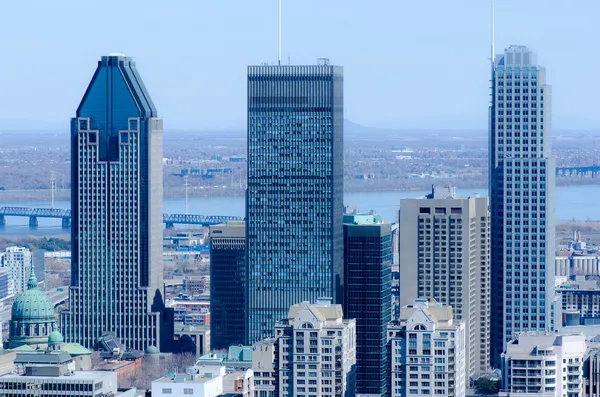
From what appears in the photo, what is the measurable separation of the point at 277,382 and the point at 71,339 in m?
30.6

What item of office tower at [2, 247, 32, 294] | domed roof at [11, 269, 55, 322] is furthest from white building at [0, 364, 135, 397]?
office tower at [2, 247, 32, 294]

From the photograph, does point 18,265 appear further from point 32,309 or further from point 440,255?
point 440,255

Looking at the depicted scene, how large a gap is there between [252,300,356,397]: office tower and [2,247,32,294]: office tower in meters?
58.4

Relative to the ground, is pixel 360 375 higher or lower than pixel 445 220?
lower

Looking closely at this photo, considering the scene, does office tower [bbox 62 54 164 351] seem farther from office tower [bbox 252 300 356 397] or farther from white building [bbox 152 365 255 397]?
office tower [bbox 252 300 356 397]

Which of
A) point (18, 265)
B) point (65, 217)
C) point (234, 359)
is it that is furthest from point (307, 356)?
point (65, 217)

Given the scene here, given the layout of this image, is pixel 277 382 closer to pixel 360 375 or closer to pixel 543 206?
pixel 360 375

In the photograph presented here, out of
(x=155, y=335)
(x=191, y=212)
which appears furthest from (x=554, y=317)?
(x=191, y=212)

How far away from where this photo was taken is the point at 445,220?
271 feet

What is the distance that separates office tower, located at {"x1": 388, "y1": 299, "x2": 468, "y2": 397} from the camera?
6362 cm

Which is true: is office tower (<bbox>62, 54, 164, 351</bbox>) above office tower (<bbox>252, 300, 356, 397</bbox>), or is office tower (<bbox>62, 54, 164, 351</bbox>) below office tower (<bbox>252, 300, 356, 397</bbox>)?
above

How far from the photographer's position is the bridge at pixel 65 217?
16041 centimetres

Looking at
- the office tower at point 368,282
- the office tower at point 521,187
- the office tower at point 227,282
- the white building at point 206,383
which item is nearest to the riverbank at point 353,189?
the office tower at point 227,282

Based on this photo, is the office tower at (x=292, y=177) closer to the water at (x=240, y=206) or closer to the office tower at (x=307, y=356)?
the office tower at (x=307, y=356)
